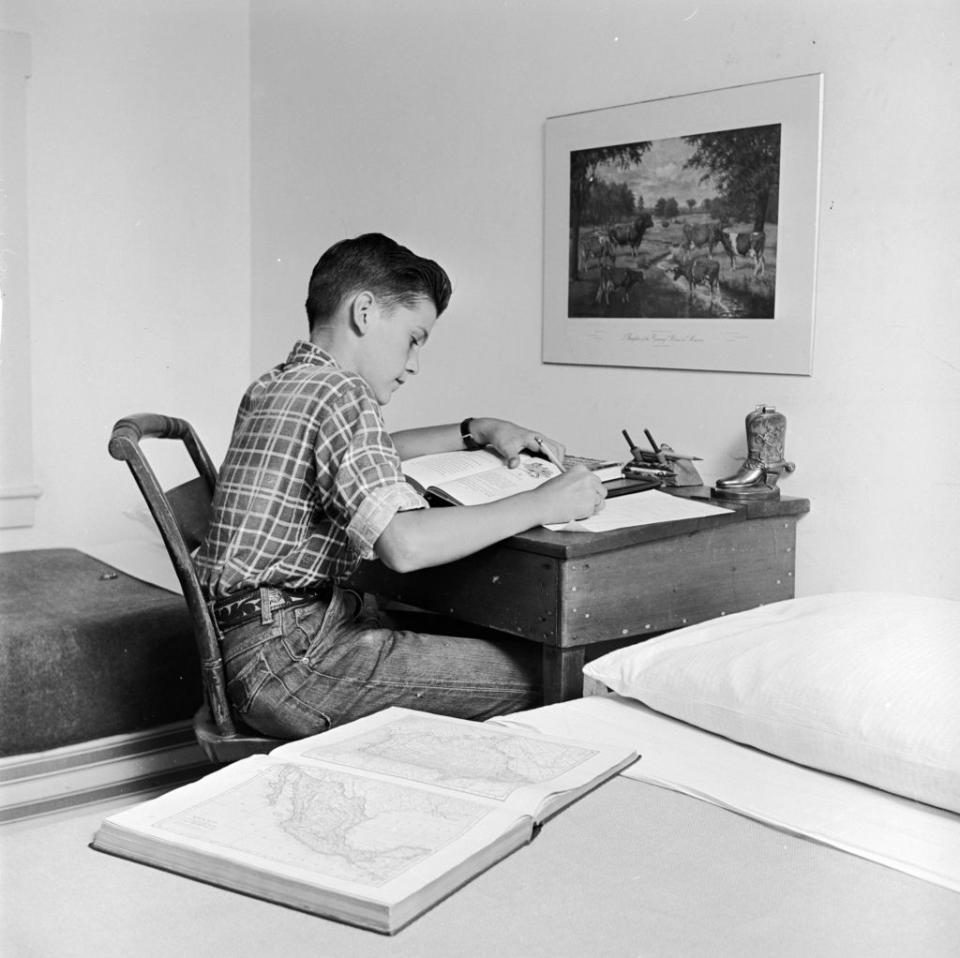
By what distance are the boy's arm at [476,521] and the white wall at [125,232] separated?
2058 millimetres

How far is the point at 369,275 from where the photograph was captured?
219 cm

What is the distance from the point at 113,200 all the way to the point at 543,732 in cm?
265

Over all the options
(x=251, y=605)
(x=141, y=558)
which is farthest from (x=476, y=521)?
(x=141, y=558)

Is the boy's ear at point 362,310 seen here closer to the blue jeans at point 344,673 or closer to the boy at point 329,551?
the boy at point 329,551

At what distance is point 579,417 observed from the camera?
281 cm

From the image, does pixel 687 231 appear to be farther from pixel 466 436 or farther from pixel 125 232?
pixel 125 232

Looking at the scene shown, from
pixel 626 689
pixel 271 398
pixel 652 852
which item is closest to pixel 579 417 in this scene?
pixel 271 398

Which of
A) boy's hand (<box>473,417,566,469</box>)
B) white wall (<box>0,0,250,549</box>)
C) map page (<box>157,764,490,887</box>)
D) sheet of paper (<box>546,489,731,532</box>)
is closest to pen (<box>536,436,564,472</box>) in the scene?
boy's hand (<box>473,417,566,469</box>)

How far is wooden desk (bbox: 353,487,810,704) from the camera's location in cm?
196

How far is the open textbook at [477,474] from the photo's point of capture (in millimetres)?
2117

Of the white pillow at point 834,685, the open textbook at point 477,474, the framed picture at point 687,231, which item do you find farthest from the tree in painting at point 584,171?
the white pillow at point 834,685

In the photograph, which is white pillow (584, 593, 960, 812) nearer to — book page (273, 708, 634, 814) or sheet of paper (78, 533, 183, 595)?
book page (273, 708, 634, 814)

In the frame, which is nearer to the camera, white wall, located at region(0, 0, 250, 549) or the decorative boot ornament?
the decorative boot ornament

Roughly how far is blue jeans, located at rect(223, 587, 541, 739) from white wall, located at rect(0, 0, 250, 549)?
1.88 metres
